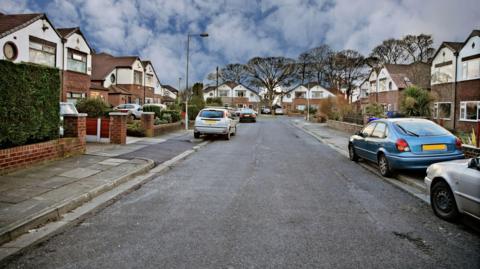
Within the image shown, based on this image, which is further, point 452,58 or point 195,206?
point 452,58

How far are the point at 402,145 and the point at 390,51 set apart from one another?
56.0 metres

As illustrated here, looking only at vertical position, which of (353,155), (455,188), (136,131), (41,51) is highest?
(41,51)

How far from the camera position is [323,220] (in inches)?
212

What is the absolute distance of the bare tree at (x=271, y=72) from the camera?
237ft

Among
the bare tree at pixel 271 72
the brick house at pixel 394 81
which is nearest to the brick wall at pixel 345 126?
the brick house at pixel 394 81

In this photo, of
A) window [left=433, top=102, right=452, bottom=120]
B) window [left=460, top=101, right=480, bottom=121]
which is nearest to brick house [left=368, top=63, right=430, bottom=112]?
window [left=433, top=102, right=452, bottom=120]

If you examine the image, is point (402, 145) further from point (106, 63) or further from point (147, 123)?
point (106, 63)

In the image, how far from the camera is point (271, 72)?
243ft

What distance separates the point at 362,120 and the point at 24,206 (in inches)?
814

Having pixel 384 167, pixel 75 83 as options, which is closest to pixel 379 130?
pixel 384 167

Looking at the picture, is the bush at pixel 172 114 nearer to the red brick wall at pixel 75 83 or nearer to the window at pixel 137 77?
the red brick wall at pixel 75 83

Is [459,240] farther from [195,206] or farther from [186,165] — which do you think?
[186,165]

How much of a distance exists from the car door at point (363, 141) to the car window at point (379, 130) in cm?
28

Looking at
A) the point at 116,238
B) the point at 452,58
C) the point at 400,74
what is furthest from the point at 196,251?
the point at 400,74
